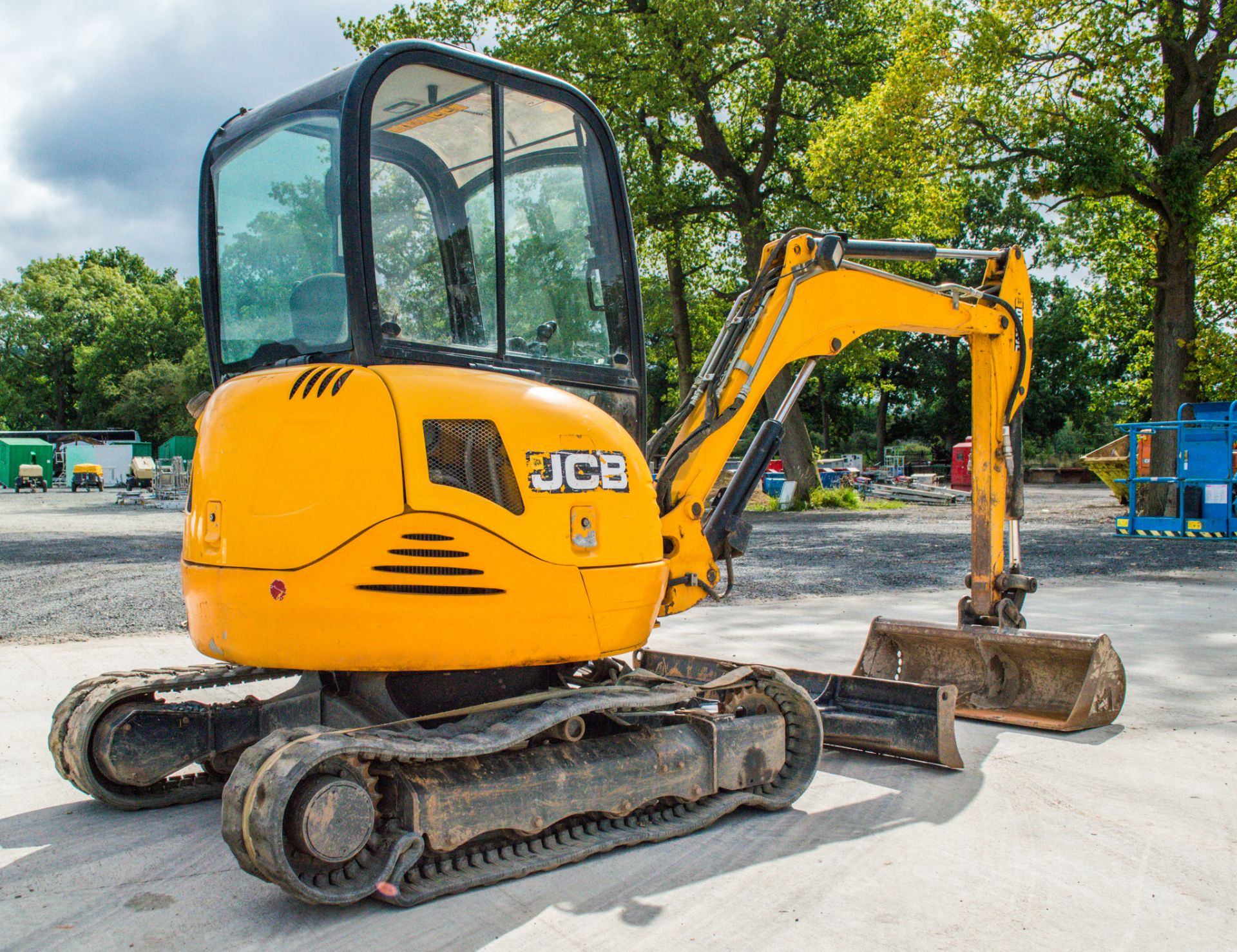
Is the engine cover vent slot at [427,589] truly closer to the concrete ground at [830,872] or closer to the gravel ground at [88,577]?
the concrete ground at [830,872]

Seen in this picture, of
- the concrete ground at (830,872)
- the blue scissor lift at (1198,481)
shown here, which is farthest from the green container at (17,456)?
the concrete ground at (830,872)

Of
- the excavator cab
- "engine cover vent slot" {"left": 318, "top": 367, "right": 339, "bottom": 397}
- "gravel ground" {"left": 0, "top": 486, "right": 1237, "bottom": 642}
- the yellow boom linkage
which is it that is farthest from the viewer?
"gravel ground" {"left": 0, "top": 486, "right": 1237, "bottom": 642}

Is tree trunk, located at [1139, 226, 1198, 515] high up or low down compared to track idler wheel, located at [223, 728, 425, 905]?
up

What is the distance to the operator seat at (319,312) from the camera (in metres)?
3.73

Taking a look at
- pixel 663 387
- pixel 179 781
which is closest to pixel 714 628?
pixel 179 781

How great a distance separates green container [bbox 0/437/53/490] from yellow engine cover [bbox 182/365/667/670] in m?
53.2

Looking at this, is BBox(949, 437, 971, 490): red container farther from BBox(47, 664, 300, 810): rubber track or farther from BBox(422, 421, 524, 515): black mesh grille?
BBox(422, 421, 524, 515): black mesh grille

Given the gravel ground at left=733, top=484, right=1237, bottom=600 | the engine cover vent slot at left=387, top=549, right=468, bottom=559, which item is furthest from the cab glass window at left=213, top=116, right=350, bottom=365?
the gravel ground at left=733, top=484, right=1237, bottom=600

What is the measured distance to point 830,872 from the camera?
3578mm

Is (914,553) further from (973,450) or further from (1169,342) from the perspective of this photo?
(973,450)

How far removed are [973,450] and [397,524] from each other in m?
3.65

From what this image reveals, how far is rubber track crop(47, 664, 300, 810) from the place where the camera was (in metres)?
4.16

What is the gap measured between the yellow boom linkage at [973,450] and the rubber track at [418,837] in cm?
93

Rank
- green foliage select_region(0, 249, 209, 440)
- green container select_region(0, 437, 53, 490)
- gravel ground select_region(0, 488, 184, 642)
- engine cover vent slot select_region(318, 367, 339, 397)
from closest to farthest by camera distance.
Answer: engine cover vent slot select_region(318, 367, 339, 397), gravel ground select_region(0, 488, 184, 642), green container select_region(0, 437, 53, 490), green foliage select_region(0, 249, 209, 440)
